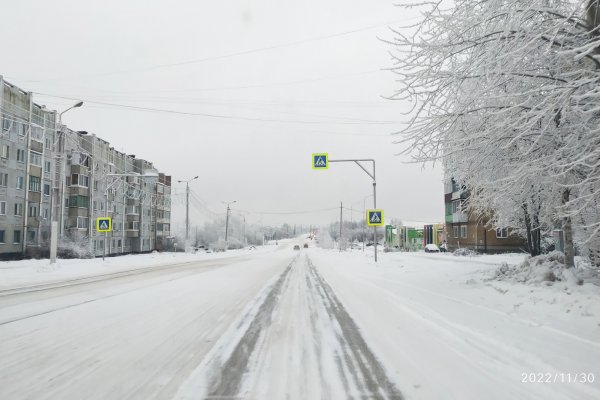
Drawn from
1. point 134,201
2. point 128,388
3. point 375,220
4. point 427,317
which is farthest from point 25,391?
point 134,201

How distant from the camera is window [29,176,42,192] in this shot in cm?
3912

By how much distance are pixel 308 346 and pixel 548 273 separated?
7.68 m

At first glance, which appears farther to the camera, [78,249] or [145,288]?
[78,249]

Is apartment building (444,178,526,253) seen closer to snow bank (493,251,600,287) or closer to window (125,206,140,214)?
snow bank (493,251,600,287)

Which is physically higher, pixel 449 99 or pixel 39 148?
pixel 39 148

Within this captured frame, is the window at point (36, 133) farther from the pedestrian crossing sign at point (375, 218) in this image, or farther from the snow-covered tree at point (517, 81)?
the snow-covered tree at point (517, 81)

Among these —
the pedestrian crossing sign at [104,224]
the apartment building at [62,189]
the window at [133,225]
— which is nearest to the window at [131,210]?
the apartment building at [62,189]

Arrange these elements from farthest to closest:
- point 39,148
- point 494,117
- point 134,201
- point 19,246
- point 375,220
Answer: point 134,201
point 39,148
point 19,246
point 375,220
point 494,117

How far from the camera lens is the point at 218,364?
4789 millimetres

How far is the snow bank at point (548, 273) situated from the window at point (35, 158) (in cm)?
4233

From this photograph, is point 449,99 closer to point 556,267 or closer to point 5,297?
point 556,267

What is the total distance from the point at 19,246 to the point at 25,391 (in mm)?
40075

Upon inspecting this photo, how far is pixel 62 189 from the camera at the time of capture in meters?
28.3

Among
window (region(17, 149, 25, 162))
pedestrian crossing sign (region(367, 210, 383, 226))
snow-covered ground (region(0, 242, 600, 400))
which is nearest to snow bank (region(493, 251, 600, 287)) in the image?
snow-covered ground (region(0, 242, 600, 400))
